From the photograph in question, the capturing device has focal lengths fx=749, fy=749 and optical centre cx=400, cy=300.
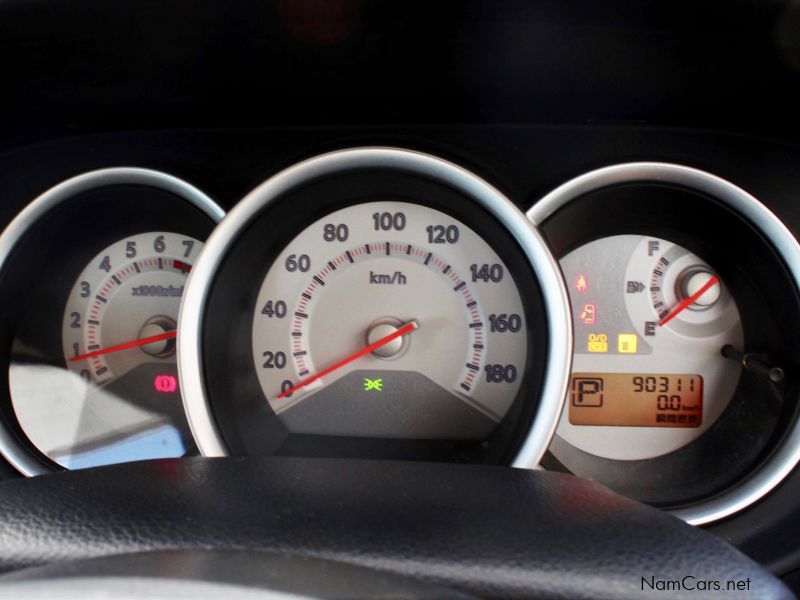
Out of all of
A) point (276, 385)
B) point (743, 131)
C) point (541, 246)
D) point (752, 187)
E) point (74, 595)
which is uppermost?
point (743, 131)

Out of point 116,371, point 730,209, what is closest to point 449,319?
point 730,209

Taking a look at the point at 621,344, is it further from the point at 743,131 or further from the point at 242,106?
the point at 242,106

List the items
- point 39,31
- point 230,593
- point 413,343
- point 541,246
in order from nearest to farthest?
point 230,593, point 39,31, point 541,246, point 413,343

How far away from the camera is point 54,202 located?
73.4 inches

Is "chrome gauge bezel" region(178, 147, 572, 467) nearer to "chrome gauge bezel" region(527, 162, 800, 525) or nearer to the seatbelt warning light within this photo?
"chrome gauge bezel" region(527, 162, 800, 525)

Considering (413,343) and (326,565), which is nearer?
(326,565)

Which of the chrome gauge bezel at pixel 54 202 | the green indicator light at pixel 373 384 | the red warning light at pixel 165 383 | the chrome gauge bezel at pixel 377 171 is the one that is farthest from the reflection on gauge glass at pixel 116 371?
the green indicator light at pixel 373 384

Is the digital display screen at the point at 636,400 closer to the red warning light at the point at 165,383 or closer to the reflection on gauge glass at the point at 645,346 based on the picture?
the reflection on gauge glass at the point at 645,346

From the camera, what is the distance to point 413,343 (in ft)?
6.15

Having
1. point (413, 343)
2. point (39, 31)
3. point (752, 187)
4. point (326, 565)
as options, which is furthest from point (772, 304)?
point (39, 31)

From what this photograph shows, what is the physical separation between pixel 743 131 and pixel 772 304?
419 mm

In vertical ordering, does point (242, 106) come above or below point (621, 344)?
above

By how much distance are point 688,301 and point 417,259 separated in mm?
691

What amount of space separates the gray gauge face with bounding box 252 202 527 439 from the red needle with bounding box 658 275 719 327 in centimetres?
39
